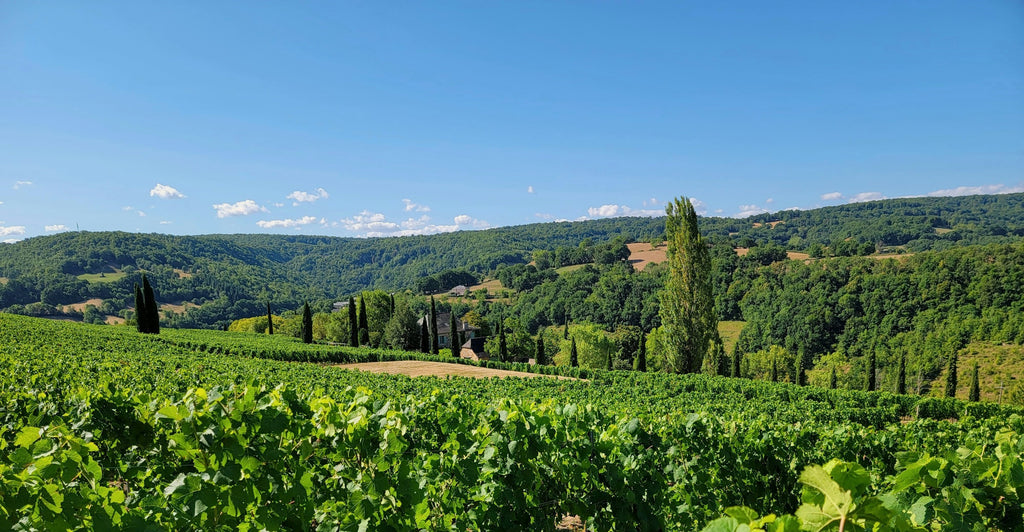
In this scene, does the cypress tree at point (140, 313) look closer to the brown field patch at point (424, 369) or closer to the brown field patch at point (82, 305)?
the brown field patch at point (424, 369)

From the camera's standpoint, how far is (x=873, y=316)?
67438 mm

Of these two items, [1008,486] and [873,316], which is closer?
[1008,486]

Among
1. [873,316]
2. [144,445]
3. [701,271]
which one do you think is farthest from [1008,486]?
[873,316]

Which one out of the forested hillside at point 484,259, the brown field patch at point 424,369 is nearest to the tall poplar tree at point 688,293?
the brown field patch at point 424,369

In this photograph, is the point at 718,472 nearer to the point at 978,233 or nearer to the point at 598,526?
the point at 598,526

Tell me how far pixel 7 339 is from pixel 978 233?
7180 inches

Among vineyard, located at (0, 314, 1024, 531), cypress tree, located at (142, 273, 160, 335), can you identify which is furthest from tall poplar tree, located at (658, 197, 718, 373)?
cypress tree, located at (142, 273, 160, 335)

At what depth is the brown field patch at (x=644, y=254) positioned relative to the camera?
119 m

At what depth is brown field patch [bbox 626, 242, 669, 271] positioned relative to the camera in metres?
119

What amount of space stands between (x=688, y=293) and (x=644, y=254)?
346 feet

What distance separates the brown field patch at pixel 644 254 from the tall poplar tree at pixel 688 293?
295 ft

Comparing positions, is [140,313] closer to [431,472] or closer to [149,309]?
[149,309]

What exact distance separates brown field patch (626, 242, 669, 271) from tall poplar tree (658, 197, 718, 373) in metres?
89.8

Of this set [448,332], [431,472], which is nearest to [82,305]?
[448,332]
